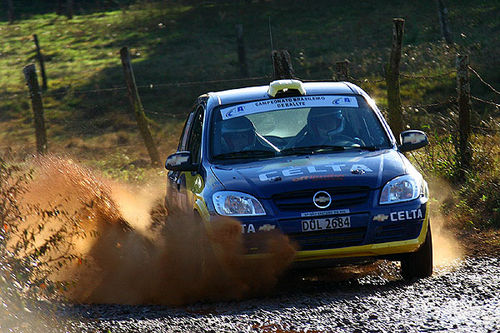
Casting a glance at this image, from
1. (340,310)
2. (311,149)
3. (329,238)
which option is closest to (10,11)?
(311,149)

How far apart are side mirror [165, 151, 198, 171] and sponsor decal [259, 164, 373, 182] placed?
3.38 ft

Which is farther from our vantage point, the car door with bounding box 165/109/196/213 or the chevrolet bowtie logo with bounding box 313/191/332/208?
Answer: the car door with bounding box 165/109/196/213

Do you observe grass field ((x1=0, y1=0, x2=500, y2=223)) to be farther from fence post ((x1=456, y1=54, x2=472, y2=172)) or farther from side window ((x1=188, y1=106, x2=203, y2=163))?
side window ((x1=188, y1=106, x2=203, y2=163))

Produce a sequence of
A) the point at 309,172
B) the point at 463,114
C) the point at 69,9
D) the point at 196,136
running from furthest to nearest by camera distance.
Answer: the point at 69,9 → the point at 463,114 → the point at 196,136 → the point at 309,172

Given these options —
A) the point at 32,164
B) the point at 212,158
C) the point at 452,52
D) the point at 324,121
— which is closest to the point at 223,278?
the point at 212,158

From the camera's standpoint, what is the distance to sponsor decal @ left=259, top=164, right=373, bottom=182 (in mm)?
7004

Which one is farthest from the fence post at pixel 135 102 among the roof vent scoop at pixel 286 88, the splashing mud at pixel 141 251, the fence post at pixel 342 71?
the roof vent scoop at pixel 286 88

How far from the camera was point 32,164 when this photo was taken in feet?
31.1

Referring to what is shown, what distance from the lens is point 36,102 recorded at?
653 inches

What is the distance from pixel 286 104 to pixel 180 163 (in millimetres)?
1242

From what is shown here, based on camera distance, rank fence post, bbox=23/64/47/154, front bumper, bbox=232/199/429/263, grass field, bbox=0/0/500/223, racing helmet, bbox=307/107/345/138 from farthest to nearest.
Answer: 1. grass field, bbox=0/0/500/223
2. fence post, bbox=23/64/47/154
3. racing helmet, bbox=307/107/345/138
4. front bumper, bbox=232/199/429/263

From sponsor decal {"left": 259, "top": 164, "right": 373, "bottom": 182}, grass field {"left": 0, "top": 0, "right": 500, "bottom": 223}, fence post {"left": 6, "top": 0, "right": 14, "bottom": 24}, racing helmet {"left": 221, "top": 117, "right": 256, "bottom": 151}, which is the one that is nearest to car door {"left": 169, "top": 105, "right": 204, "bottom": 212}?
racing helmet {"left": 221, "top": 117, "right": 256, "bottom": 151}

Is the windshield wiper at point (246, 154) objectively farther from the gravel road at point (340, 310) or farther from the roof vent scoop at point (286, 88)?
the gravel road at point (340, 310)

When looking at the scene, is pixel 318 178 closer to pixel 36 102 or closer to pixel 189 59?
pixel 36 102
